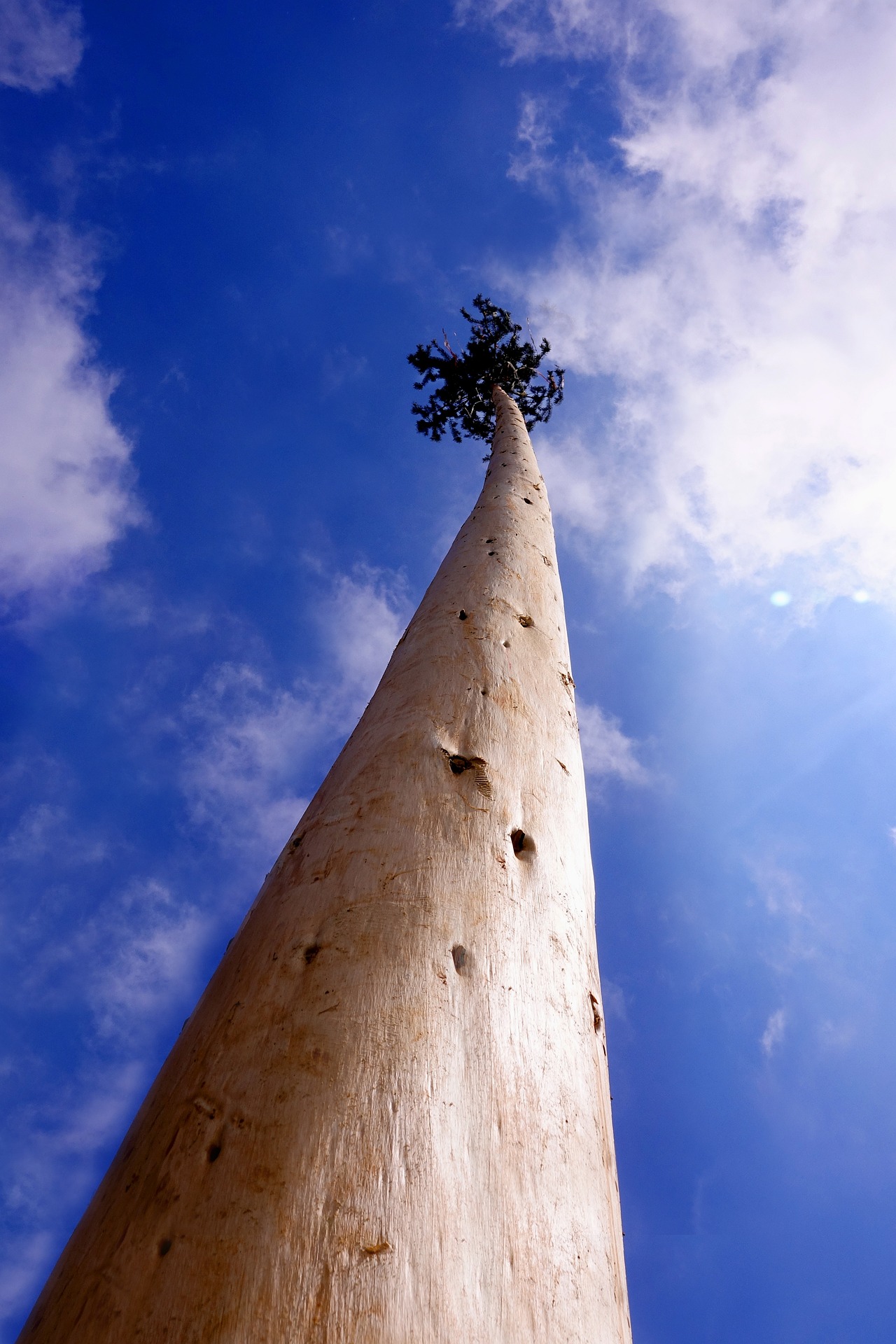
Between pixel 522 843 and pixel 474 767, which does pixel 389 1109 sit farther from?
pixel 474 767

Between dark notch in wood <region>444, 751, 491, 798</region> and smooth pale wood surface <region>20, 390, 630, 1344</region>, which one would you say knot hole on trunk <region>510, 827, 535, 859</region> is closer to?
smooth pale wood surface <region>20, 390, 630, 1344</region>

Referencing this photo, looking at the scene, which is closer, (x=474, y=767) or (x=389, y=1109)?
(x=389, y=1109)

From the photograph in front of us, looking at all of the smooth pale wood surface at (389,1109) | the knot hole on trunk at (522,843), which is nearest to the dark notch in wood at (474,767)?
the smooth pale wood surface at (389,1109)

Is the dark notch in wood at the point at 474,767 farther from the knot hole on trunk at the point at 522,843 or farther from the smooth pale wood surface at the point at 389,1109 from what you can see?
the knot hole on trunk at the point at 522,843

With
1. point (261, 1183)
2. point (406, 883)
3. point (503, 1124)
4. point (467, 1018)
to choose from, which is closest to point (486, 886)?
point (406, 883)

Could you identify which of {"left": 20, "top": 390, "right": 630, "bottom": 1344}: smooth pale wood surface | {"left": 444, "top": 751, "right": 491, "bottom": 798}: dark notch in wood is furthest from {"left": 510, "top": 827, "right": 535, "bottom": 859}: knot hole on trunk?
{"left": 444, "top": 751, "right": 491, "bottom": 798}: dark notch in wood

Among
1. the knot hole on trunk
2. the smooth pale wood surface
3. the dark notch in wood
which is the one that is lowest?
the smooth pale wood surface

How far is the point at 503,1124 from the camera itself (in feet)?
4.06

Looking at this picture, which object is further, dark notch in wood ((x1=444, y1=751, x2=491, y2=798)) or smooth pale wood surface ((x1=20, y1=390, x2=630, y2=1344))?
dark notch in wood ((x1=444, y1=751, x2=491, y2=798))

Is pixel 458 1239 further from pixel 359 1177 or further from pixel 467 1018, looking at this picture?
pixel 467 1018

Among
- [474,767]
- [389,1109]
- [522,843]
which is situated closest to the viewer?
[389,1109]

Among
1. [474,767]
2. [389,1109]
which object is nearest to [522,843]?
[474,767]

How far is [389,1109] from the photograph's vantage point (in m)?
1.14

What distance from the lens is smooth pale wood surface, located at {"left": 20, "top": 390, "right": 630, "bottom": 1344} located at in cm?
95
